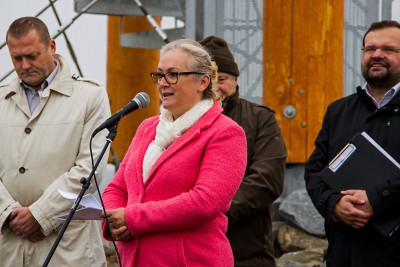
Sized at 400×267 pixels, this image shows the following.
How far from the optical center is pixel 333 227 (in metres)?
7.04

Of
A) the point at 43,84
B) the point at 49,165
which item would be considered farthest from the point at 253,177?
the point at 43,84

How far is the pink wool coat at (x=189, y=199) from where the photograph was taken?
6164 millimetres

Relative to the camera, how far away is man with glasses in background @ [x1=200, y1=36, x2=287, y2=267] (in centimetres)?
757

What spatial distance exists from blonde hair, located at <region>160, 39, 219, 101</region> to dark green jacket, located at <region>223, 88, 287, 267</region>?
3.96 ft

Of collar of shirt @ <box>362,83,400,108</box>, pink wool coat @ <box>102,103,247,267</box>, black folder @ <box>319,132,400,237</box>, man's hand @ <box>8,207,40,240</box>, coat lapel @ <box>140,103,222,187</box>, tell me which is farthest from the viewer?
man's hand @ <box>8,207,40,240</box>

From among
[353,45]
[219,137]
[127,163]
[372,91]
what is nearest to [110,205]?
[127,163]

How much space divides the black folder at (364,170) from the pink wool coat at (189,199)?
0.80 metres

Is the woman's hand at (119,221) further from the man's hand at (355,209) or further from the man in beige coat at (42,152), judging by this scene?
the man's hand at (355,209)

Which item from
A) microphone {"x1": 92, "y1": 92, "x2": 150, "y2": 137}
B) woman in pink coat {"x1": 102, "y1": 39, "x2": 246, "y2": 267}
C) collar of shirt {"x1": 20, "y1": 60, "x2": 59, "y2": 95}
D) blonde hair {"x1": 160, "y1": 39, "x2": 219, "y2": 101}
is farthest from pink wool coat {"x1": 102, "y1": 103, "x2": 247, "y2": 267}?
collar of shirt {"x1": 20, "y1": 60, "x2": 59, "y2": 95}

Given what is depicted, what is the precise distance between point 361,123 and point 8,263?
211cm

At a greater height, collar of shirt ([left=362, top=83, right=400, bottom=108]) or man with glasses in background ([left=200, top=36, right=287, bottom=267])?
collar of shirt ([left=362, top=83, right=400, bottom=108])

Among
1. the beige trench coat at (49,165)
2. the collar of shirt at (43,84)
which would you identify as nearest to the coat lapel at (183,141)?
the beige trench coat at (49,165)

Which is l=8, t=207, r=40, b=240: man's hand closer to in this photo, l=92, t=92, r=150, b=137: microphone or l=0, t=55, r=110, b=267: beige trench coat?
l=0, t=55, r=110, b=267: beige trench coat

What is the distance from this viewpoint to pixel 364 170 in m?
6.87
